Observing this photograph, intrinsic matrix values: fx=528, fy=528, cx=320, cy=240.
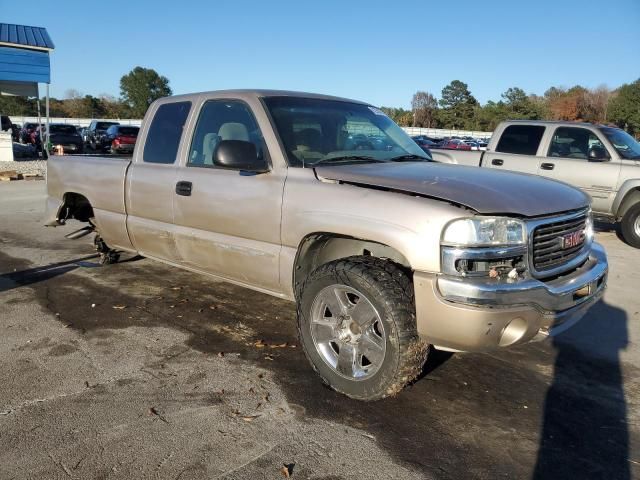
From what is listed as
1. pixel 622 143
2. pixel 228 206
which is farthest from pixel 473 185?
pixel 622 143

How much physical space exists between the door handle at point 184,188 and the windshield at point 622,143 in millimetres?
7909

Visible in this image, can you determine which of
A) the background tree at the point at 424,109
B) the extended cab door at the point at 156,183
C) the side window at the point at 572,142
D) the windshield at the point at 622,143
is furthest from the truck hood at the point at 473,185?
the background tree at the point at 424,109

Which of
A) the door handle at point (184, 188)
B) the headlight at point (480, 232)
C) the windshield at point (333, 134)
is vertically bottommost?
the headlight at point (480, 232)

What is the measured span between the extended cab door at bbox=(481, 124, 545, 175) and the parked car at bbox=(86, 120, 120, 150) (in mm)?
23405

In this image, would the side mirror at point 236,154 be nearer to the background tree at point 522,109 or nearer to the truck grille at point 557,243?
the truck grille at point 557,243

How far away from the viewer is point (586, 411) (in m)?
3.31

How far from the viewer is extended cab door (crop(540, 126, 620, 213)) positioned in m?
9.09

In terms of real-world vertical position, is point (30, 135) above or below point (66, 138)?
above

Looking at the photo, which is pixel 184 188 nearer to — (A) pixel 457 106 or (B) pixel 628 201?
(B) pixel 628 201

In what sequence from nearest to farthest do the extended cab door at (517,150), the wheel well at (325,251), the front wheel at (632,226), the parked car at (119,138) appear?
the wheel well at (325,251)
the front wheel at (632,226)
the extended cab door at (517,150)
the parked car at (119,138)

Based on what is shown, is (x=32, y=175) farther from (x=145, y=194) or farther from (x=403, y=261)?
(x=403, y=261)

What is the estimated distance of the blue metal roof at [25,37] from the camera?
63.9 ft

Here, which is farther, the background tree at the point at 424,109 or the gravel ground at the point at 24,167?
the background tree at the point at 424,109

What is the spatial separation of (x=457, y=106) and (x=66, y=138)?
83.2 meters
